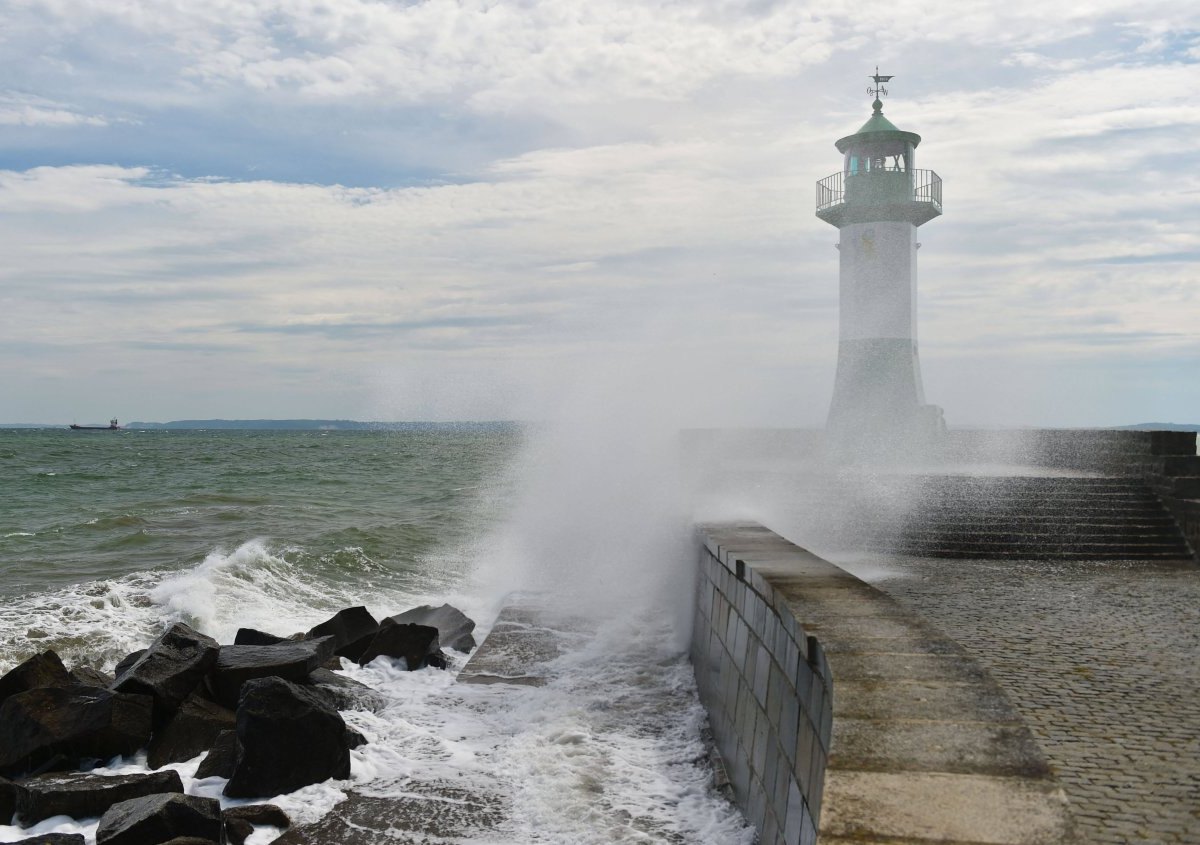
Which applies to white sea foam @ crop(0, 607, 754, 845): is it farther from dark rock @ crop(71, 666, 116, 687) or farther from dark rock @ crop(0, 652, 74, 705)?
dark rock @ crop(71, 666, 116, 687)

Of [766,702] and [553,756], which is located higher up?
[766,702]

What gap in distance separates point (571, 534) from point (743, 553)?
7913 millimetres

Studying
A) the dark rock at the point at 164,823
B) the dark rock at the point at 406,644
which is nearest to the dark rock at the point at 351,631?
the dark rock at the point at 406,644

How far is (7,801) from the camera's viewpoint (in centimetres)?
500

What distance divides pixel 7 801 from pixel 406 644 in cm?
369

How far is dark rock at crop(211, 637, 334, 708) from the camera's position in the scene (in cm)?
670

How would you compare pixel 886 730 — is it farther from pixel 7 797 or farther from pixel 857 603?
pixel 7 797

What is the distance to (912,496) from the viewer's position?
36.8 ft

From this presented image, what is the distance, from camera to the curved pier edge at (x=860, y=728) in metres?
2.74

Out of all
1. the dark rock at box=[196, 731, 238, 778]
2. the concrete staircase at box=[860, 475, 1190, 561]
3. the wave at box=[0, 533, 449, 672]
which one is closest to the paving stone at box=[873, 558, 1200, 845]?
the concrete staircase at box=[860, 475, 1190, 561]

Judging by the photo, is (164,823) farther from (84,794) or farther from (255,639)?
(255,639)

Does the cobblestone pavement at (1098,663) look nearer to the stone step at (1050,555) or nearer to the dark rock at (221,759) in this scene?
the stone step at (1050,555)

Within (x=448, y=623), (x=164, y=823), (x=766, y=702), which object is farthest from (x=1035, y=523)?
(x=164, y=823)

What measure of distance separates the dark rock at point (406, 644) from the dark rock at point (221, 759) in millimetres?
2726
